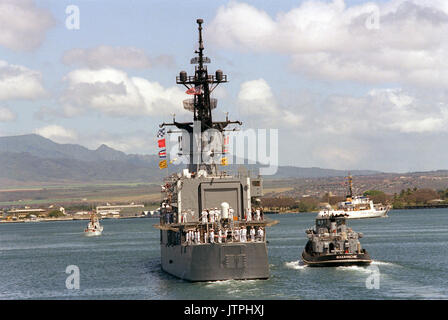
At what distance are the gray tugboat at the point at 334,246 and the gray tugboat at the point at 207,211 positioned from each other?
24.5 ft

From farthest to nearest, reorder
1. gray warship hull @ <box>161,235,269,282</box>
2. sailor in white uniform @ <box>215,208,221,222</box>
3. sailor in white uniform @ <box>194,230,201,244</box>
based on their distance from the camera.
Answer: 1. sailor in white uniform @ <box>215,208,221,222</box>
2. sailor in white uniform @ <box>194,230,201,244</box>
3. gray warship hull @ <box>161,235,269,282</box>

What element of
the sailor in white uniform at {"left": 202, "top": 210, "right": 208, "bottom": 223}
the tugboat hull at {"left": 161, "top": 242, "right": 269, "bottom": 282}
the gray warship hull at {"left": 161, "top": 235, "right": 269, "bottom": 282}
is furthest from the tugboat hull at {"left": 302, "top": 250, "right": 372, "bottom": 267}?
the sailor in white uniform at {"left": 202, "top": 210, "right": 208, "bottom": 223}

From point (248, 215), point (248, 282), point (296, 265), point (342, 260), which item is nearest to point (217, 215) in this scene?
point (248, 215)

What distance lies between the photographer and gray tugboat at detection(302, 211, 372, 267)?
5516 centimetres

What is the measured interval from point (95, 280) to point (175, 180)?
10.9m

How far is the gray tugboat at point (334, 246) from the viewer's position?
55.2m

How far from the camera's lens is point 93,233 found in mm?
148000

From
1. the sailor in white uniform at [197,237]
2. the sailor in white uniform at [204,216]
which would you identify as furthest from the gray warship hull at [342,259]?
the sailor in white uniform at [197,237]

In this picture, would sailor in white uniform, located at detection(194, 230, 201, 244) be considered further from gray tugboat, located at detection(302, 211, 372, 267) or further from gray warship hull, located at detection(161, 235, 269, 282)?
gray tugboat, located at detection(302, 211, 372, 267)

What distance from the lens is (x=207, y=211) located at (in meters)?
49.1

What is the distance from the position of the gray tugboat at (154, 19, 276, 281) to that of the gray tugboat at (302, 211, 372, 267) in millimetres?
7467
